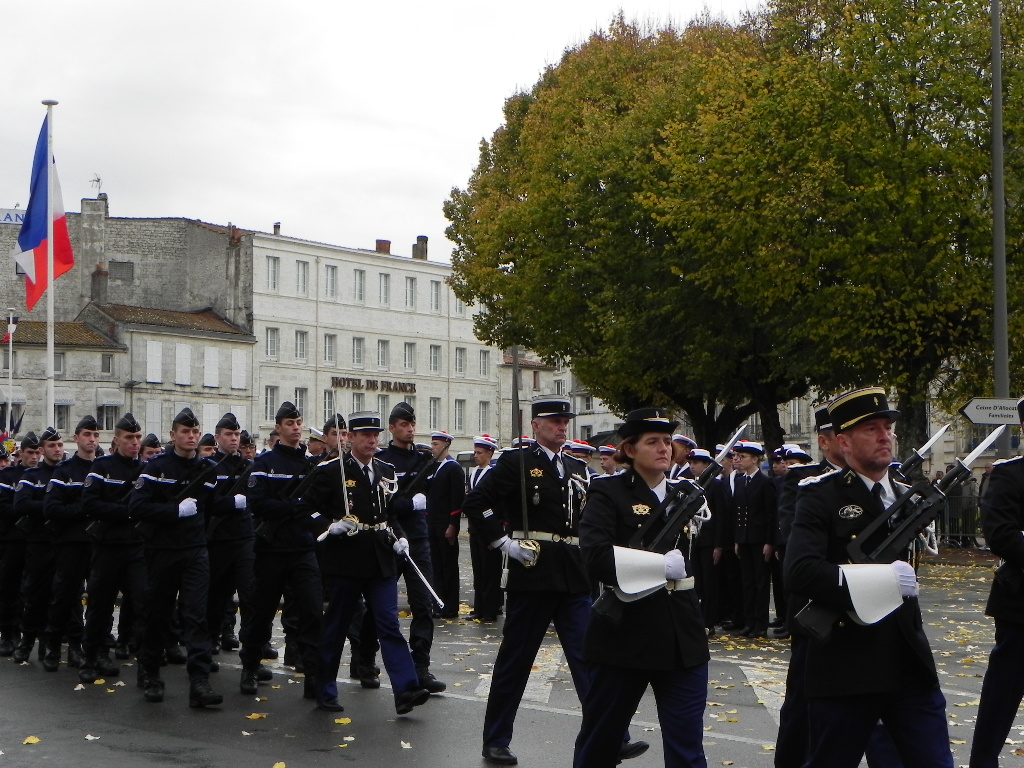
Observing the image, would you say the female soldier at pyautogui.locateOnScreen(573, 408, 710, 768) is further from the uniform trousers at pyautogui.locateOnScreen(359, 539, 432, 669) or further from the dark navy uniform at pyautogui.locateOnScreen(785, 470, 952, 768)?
the uniform trousers at pyautogui.locateOnScreen(359, 539, 432, 669)

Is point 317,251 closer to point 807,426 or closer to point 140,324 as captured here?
point 140,324

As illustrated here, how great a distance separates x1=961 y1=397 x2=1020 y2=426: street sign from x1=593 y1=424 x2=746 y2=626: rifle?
53.9 ft

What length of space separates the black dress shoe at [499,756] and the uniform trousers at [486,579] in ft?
26.7

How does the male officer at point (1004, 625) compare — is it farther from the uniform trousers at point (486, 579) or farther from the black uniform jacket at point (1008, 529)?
the uniform trousers at point (486, 579)

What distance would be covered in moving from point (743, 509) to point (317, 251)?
61454 millimetres

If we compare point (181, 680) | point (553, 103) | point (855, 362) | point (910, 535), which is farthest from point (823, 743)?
point (553, 103)

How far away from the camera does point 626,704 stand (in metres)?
6.51

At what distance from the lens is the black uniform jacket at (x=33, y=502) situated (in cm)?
1355

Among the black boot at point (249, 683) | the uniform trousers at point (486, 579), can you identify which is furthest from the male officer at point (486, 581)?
the black boot at point (249, 683)

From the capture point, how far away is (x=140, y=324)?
6788cm

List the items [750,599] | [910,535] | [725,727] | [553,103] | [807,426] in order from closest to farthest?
[910,535]
[725,727]
[750,599]
[553,103]
[807,426]

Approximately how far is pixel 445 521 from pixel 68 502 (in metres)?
6.13

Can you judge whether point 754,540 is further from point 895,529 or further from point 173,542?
point 895,529

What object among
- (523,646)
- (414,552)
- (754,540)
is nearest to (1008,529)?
(523,646)
